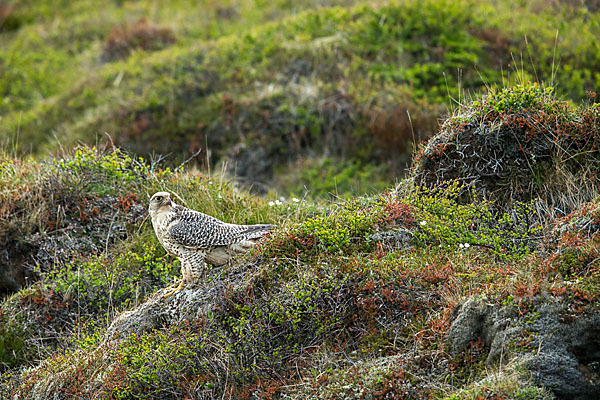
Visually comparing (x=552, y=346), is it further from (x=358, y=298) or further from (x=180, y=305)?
(x=180, y=305)

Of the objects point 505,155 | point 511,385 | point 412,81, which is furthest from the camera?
point 412,81

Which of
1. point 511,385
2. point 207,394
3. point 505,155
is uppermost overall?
point 505,155

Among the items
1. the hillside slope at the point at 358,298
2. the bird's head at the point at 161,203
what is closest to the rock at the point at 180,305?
the hillside slope at the point at 358,298

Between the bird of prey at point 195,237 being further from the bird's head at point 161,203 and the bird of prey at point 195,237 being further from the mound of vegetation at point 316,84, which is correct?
the mound of vegetation at point 316,84

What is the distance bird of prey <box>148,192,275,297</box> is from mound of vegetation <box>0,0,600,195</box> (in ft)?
18.3

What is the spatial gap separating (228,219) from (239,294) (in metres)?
2.27

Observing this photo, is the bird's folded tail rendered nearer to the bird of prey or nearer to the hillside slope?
the bird of prey

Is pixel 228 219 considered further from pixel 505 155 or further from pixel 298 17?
pixel 298 17

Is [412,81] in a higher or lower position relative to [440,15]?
lower

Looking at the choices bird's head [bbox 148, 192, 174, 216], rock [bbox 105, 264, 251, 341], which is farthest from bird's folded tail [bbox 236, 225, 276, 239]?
bird's head [bbox 148, 192, 174, 216]

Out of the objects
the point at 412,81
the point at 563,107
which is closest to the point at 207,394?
the point at 563,107

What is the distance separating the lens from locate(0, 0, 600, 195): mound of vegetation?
14070 mm

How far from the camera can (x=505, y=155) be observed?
7918mm

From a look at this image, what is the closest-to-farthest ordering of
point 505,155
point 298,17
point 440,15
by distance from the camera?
1. point 505,155
2. point 440,15
3. point 298,17
